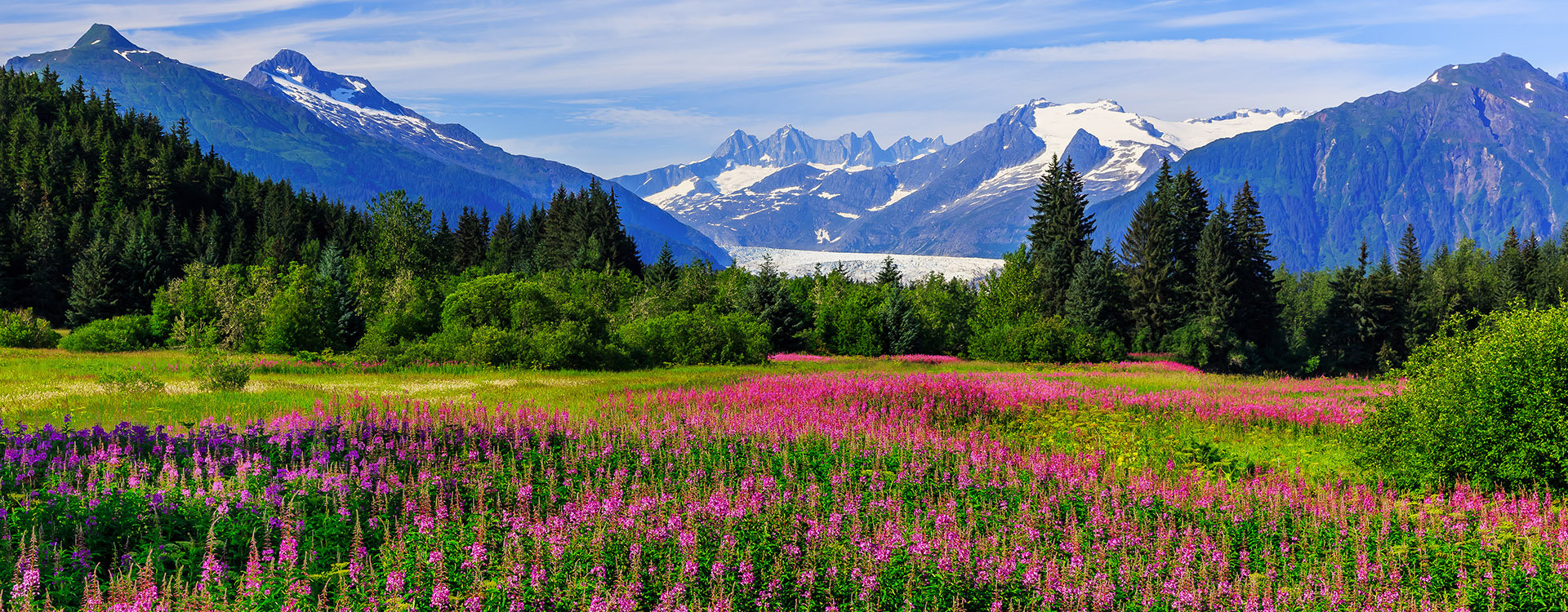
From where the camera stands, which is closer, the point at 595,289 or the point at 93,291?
the point at 595,289

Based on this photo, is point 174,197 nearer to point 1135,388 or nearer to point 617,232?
point 617,232

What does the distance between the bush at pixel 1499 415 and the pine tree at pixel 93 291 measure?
76.1 metres

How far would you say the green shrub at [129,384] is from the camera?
2159 cm

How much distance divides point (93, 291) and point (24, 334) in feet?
73.8

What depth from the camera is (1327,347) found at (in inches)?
2719

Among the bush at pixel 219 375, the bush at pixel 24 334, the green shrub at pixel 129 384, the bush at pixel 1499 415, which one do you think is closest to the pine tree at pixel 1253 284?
the bush at pixel 1499 415

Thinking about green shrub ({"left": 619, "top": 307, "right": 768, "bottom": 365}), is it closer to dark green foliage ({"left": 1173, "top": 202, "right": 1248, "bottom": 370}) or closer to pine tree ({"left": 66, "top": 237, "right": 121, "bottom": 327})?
dark green foliage ({"left": 1173, "top": 202, "right": 1248, "bottom": 370})

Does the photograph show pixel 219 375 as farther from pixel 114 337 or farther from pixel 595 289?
pixel 595 289

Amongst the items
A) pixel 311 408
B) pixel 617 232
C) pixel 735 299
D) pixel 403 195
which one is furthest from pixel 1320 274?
pixel 311 408

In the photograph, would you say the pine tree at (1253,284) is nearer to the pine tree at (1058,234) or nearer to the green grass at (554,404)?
the pine tree at (1058,234)

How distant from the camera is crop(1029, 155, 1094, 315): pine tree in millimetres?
64938

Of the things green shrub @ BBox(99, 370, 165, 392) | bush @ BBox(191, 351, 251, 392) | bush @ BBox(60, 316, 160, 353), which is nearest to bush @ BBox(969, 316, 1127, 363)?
bush @ BBox(191, 351, 251, 392)

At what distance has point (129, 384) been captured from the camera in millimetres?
22453

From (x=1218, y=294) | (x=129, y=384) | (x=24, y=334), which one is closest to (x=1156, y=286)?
(x=1218, y=294)
